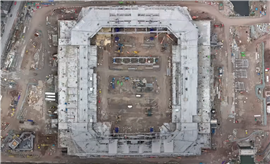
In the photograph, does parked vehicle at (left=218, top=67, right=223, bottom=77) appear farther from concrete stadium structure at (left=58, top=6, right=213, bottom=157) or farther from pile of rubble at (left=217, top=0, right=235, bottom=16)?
pile of rubble at (left=217, top=0, right=235, bottom=16)

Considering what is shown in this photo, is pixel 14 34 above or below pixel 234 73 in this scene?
above

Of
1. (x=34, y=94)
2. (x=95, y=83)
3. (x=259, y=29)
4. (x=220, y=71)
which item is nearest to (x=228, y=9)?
(x=259, y=29)

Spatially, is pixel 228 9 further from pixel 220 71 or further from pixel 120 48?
pixel 120 48

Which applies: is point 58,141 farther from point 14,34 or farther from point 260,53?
point 260,53

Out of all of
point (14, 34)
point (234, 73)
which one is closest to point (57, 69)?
point (14, 34)

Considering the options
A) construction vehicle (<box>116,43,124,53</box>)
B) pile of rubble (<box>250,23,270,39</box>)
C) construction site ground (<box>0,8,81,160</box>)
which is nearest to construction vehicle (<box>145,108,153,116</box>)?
construction vehicle (<box>116,43,124,53</box>)

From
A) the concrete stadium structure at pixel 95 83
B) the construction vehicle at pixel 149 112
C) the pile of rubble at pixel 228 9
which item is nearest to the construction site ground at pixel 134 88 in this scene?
the construction vehicle at pixel 149 112

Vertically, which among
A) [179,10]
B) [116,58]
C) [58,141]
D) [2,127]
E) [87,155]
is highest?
[179,10]

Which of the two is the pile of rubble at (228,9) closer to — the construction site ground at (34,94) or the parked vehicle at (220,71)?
the parked vehicle at (220,71)
